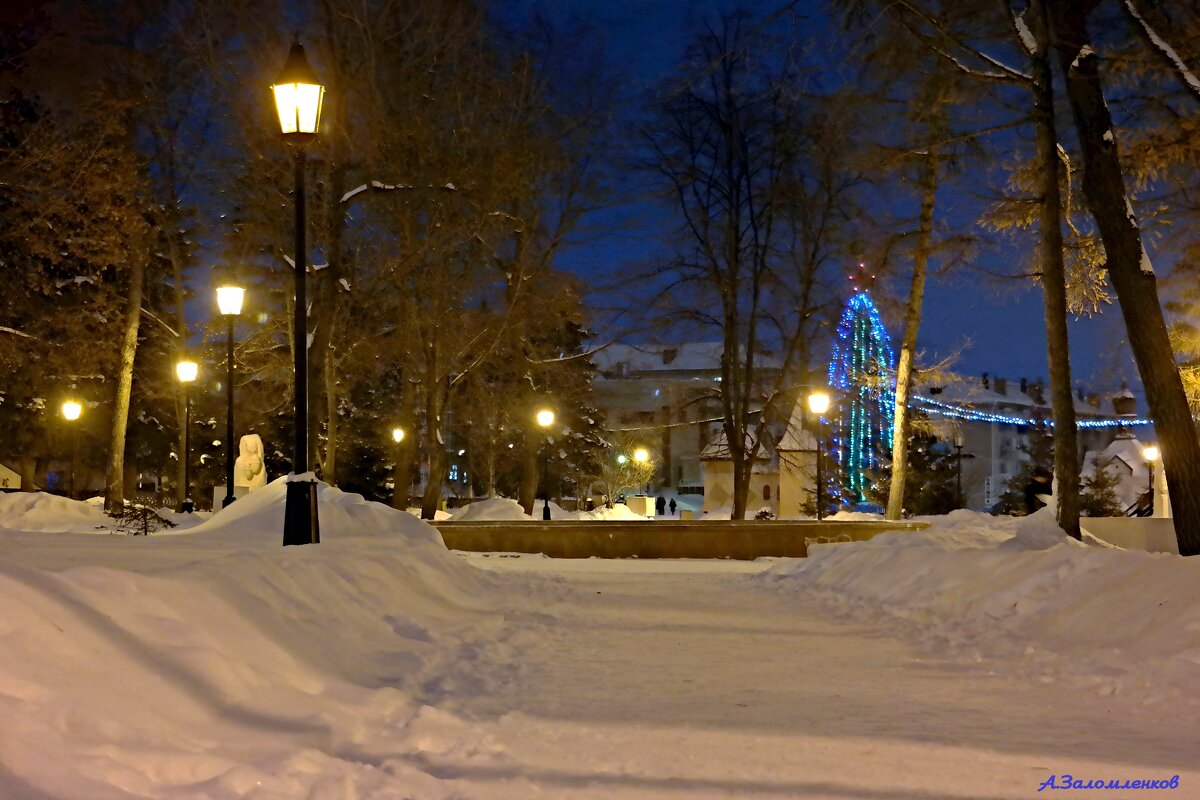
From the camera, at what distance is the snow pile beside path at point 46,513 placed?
25.1m

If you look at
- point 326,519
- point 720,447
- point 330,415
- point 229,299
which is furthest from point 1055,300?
point 720,447

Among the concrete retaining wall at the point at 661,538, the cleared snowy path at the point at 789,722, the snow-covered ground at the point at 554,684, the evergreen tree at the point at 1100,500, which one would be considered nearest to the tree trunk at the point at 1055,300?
the snow-covered ground at the point at 554,684

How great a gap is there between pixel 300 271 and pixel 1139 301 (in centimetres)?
975

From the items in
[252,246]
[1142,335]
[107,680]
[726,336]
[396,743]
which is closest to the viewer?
[107,680]

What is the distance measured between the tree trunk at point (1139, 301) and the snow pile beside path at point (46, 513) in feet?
65.7

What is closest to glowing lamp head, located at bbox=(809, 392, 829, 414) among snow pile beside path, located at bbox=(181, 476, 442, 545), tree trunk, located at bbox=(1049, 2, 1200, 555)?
snow pile beside path, located at bbox=(181, 476, 442, 545)

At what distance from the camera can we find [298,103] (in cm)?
1271

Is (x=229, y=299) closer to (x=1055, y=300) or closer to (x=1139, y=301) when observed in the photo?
(x=1055, y=300)

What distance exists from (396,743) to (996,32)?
14049 millimetres

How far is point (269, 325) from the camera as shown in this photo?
104ft

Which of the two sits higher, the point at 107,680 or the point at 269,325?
the point at 269,325

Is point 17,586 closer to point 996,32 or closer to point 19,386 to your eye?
point 996,32

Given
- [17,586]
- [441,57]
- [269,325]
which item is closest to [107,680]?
[17,586]

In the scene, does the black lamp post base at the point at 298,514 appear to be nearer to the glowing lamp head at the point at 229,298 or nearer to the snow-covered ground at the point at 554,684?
the snow-covered ground at the point at 554,684
